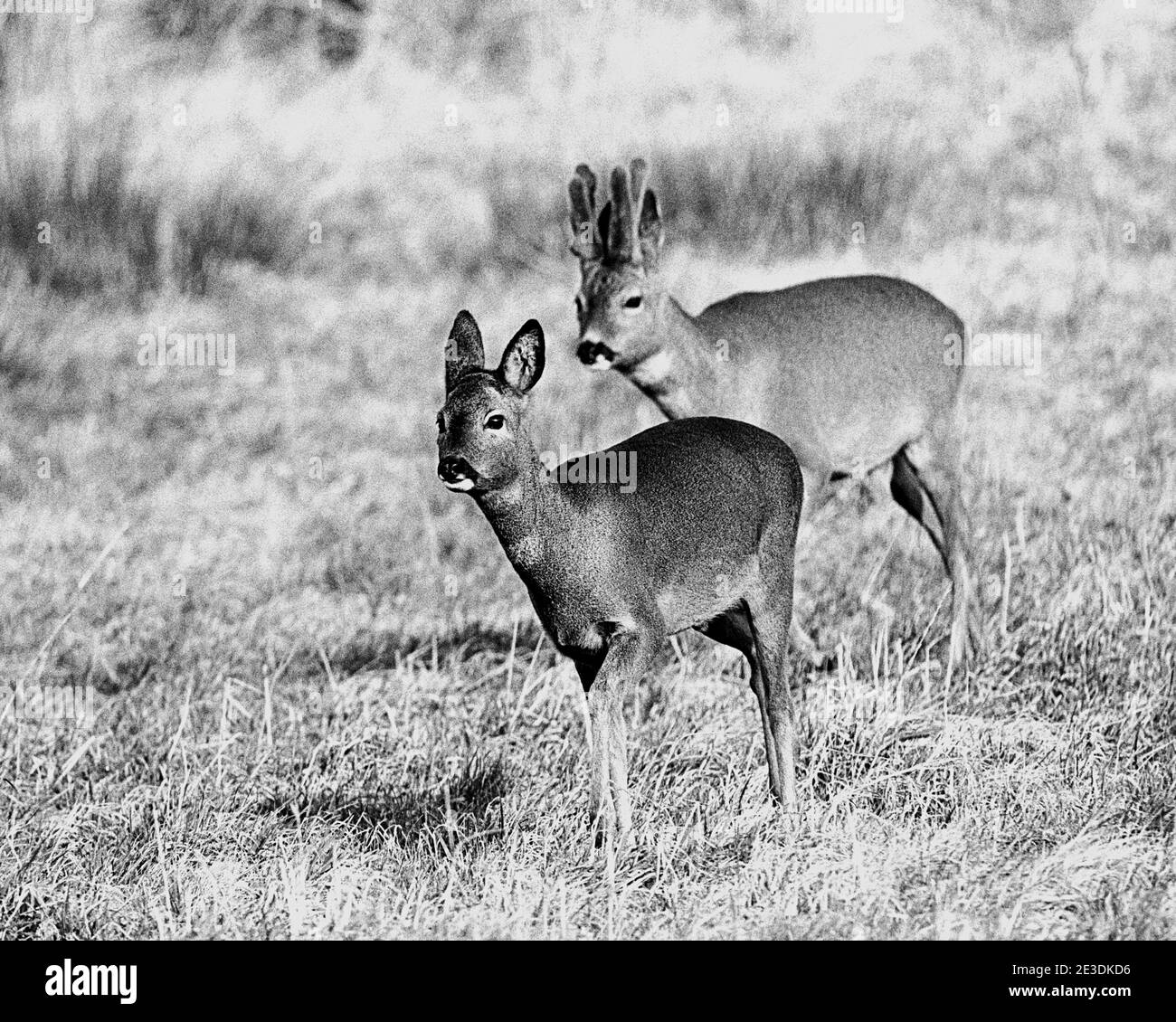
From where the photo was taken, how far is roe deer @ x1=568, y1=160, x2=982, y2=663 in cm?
794

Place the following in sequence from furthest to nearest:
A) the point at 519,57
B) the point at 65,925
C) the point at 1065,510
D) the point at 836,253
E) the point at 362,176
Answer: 1. the point at 519,57
2. the point at 362,176
3. the point at 836,253
4. the point at 1065,510
5. the point at 65,925

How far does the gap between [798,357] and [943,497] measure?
32.3 inches

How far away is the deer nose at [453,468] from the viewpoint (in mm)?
5059

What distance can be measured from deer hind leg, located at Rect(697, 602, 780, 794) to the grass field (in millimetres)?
125

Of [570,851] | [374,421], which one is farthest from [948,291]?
[570,851]

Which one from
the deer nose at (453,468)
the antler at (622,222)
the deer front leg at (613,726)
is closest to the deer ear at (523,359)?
the deer nose at (453,468)

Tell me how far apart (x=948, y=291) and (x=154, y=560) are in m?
4.81

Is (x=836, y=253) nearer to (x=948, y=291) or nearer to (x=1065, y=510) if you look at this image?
(x=948, y=291)

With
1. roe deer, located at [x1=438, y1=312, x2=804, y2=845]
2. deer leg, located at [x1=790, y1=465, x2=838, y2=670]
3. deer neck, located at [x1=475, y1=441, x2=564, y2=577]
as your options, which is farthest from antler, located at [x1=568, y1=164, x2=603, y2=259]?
deer neck, located at [x1=475, y1=441, x2=564, y2=577]

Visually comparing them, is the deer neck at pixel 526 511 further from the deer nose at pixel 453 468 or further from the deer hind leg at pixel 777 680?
the deer hind leg at pixel 777 680

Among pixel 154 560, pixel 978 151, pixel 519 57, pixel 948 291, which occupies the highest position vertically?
pixel 519 57

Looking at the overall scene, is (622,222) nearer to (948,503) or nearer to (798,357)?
(798,357)

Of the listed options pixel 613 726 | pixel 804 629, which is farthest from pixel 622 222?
pixel 613 726

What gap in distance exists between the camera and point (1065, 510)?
29.1 ft
